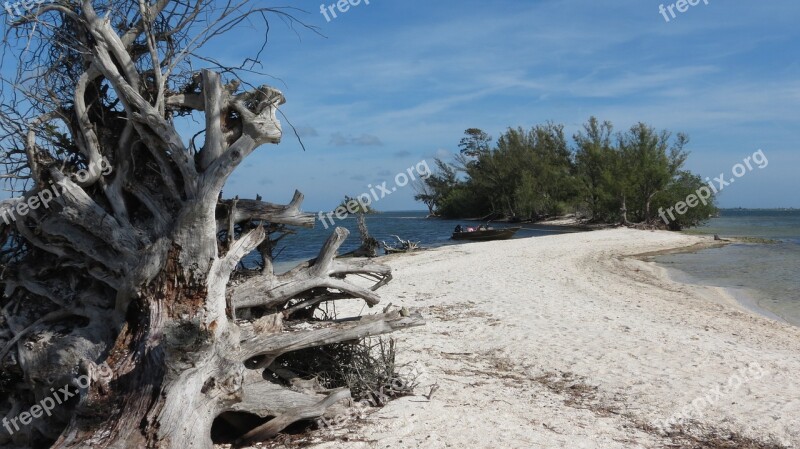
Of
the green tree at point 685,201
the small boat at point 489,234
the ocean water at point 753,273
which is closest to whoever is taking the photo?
the ocean water at point 753,273

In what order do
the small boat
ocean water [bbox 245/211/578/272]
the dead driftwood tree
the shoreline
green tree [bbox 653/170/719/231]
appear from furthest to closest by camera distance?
green tree [bbox 653/170/719/231] → the small boat → ocean water [bbox 245/211/578/272] → the shoreline → the dead driftwood tree

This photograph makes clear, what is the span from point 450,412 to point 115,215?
366 cm

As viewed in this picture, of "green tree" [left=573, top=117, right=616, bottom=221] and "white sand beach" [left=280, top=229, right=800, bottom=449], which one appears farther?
"green tree" [left=573, top=117, right=616, bottom=221]

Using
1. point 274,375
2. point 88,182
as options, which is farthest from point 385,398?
point 88,182

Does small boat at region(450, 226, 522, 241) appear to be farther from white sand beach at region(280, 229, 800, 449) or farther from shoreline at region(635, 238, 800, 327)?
white sand beach at region(280, 229, 800, 449)

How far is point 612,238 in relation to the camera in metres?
33.2

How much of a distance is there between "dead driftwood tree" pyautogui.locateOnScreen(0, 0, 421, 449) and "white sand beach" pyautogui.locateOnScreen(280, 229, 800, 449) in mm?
1117

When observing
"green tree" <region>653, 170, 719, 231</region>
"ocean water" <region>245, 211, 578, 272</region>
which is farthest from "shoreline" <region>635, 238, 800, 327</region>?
"green tree" <region>653, 170, 719, 231</region>

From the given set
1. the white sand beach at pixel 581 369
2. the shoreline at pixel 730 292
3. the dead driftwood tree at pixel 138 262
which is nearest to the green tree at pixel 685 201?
the shoreline at pixel 730 292

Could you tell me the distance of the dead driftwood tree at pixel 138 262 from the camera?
15.2 feet

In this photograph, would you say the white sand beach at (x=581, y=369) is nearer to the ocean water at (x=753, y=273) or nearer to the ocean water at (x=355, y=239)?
the ocean water at (x=753, y=273)

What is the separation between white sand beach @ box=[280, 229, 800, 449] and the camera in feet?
18.1

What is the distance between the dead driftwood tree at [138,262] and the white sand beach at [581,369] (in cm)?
112

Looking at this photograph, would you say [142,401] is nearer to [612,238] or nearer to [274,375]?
[274,375]
